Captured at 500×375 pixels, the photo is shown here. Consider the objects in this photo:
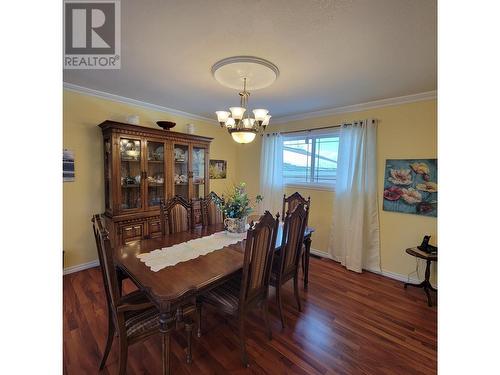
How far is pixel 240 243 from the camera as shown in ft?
7.00

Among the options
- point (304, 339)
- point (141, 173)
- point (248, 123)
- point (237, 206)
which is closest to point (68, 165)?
point (141, 173)

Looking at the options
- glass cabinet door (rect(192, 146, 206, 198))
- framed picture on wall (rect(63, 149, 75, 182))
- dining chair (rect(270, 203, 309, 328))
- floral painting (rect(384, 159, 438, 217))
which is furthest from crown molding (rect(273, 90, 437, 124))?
framed picture on wall (rect(63, 149, 75, 182))

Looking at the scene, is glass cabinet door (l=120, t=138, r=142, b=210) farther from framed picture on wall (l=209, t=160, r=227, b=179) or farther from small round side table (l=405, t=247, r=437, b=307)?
small round side table (l=405, t=247, r=437, b=307)

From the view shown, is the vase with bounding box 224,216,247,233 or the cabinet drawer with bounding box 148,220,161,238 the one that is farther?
the cabinet drawer with bounding box 148,220,161,238

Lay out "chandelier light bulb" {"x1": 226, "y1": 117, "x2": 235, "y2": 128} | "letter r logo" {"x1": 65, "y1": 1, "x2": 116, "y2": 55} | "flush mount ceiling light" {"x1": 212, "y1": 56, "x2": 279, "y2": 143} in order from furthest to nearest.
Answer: "chandelier light bulb" {"x1": 226, "y1": 117, "x2": 235, "y2": 128} → "flush mount ceiling light" {"x1": 212, "y1": 56, "x2": 279, "y2": 143} → "letter r logo" {"x1": 65, "y1": 1, "x2": 116, "y2": 55}

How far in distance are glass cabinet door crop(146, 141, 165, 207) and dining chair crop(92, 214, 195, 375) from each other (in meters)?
1.85

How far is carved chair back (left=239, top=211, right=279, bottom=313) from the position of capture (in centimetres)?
151

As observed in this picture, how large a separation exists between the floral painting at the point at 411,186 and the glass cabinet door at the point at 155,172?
3.16 meters

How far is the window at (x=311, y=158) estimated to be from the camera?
11.6 ft

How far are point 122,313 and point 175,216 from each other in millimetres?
1197

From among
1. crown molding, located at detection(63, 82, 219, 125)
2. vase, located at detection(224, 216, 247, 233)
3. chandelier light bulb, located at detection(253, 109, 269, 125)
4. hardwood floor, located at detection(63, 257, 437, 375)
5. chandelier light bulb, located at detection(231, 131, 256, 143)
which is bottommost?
hardwood floor, located at detection(63, 257, 437, 375)
